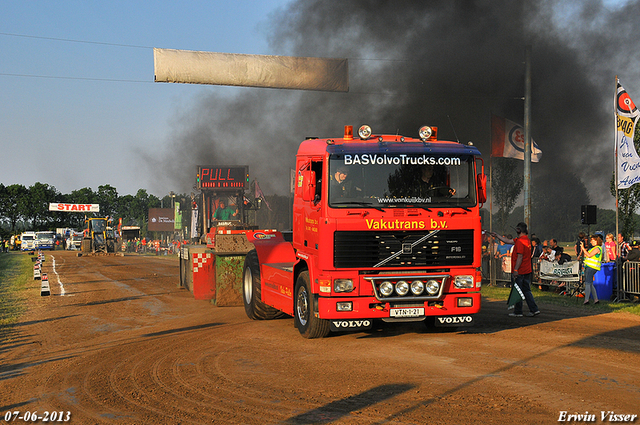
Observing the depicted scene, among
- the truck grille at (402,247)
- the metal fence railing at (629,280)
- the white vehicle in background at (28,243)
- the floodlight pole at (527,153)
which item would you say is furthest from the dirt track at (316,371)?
the white vehicle in background at (28,243)

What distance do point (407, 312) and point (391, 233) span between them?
1.24 metres

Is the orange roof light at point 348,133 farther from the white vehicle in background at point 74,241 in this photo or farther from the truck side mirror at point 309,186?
the white vehicle in background at point 74,241

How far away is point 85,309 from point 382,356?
873cm

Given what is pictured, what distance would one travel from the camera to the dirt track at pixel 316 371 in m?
5.74

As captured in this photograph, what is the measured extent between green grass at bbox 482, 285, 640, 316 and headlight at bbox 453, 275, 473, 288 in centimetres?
556

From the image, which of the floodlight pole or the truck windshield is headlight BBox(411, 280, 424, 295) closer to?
the truck windshield

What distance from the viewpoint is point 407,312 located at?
29.6 ft

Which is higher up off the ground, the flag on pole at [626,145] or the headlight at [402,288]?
the flag on pole at [626,145]

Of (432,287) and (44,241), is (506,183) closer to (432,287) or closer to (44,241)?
(432,287)

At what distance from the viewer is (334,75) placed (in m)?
18.0

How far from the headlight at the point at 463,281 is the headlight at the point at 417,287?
591 mm

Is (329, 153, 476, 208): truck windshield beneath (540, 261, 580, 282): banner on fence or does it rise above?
above

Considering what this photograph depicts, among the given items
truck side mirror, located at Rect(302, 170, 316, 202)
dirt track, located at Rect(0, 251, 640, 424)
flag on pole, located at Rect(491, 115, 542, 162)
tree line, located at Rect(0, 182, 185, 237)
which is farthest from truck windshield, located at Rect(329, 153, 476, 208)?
tree line, located at Rect(0, 182, 185, 237)

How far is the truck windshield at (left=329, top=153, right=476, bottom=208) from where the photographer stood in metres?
8.88
